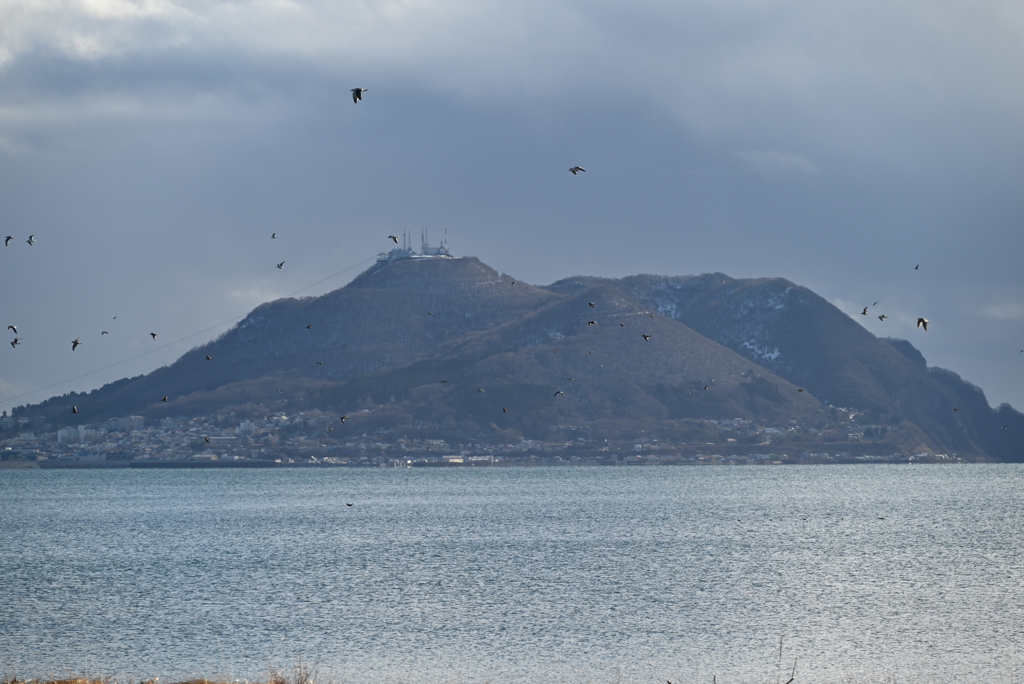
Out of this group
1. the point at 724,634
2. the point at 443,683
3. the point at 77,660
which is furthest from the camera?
the point at 724,634

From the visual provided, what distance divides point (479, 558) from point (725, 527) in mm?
33011

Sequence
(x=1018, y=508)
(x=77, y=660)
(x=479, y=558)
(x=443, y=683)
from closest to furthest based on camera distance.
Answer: (x=443, y=683) < (x=77, y=660) < (x=479, y=558) < (x=1018, y=508)

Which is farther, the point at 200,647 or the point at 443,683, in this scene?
the point at 200,647

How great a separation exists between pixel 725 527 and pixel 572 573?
37.4m

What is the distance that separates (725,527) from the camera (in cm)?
10194

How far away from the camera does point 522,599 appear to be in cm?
5731

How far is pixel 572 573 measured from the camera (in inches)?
2672

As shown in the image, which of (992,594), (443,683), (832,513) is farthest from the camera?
(832,513)

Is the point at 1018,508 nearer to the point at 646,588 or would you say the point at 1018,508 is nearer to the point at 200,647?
the point at 646,588

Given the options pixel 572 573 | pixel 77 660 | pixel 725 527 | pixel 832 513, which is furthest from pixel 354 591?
pixel 832 513

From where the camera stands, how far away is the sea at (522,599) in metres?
42.3

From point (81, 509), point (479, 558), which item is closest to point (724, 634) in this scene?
point (479, 558)

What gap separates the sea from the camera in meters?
42.3

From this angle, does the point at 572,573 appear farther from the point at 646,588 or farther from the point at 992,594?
the point at 992,594
